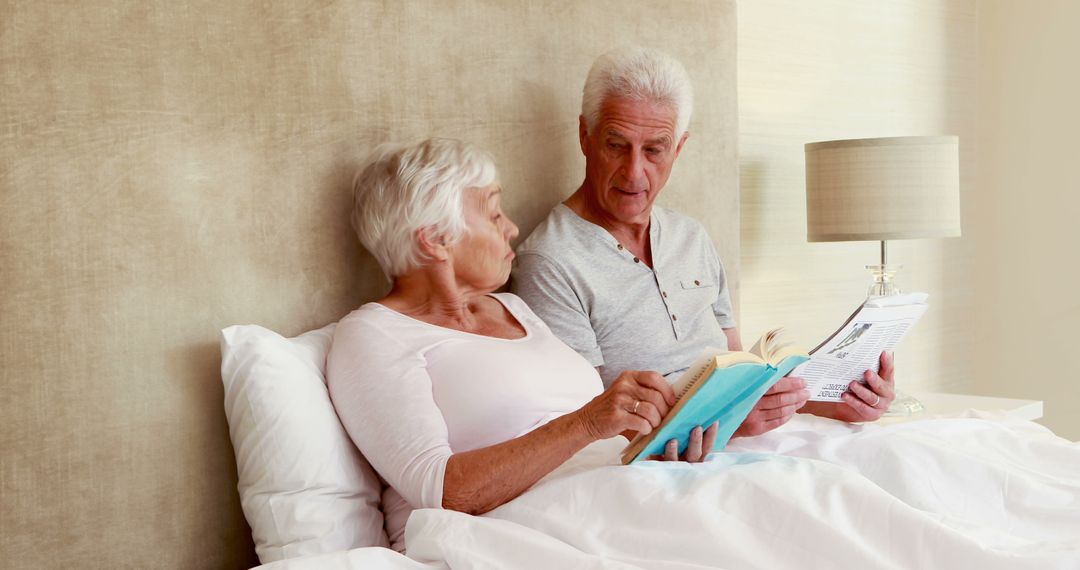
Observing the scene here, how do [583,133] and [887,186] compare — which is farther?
[887,186]

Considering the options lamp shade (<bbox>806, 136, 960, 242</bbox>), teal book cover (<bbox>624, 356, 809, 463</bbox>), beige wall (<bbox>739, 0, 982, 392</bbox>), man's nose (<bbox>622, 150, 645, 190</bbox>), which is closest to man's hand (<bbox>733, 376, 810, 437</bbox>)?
teal book cover (<bbox>624, 356, 809, 463</bbox>)

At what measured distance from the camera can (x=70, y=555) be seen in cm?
163

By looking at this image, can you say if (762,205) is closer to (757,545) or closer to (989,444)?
(989,444)

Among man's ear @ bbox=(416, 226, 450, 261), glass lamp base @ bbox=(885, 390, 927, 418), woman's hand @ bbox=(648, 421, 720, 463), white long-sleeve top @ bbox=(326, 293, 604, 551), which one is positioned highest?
man's ear @ bbox=(416, 226, 450, 261)

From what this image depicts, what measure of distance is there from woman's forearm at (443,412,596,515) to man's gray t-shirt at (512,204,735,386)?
23.1 inches

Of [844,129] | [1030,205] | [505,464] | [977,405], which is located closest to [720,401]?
[505,464]

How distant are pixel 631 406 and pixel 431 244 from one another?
0.55m

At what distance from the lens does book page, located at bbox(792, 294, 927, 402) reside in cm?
191

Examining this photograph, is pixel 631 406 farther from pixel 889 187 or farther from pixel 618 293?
pixel 889 187

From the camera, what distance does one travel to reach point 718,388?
1.57m

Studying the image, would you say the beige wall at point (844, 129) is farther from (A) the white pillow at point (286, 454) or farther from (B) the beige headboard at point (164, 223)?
(A) the white pillow at point (286, 454)

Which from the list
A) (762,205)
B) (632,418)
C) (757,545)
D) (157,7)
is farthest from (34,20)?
(762,205)

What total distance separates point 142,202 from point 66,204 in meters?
0.12

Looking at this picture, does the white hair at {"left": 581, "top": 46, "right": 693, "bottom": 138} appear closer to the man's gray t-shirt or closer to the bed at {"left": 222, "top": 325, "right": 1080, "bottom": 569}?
the man's gray t-shirt
